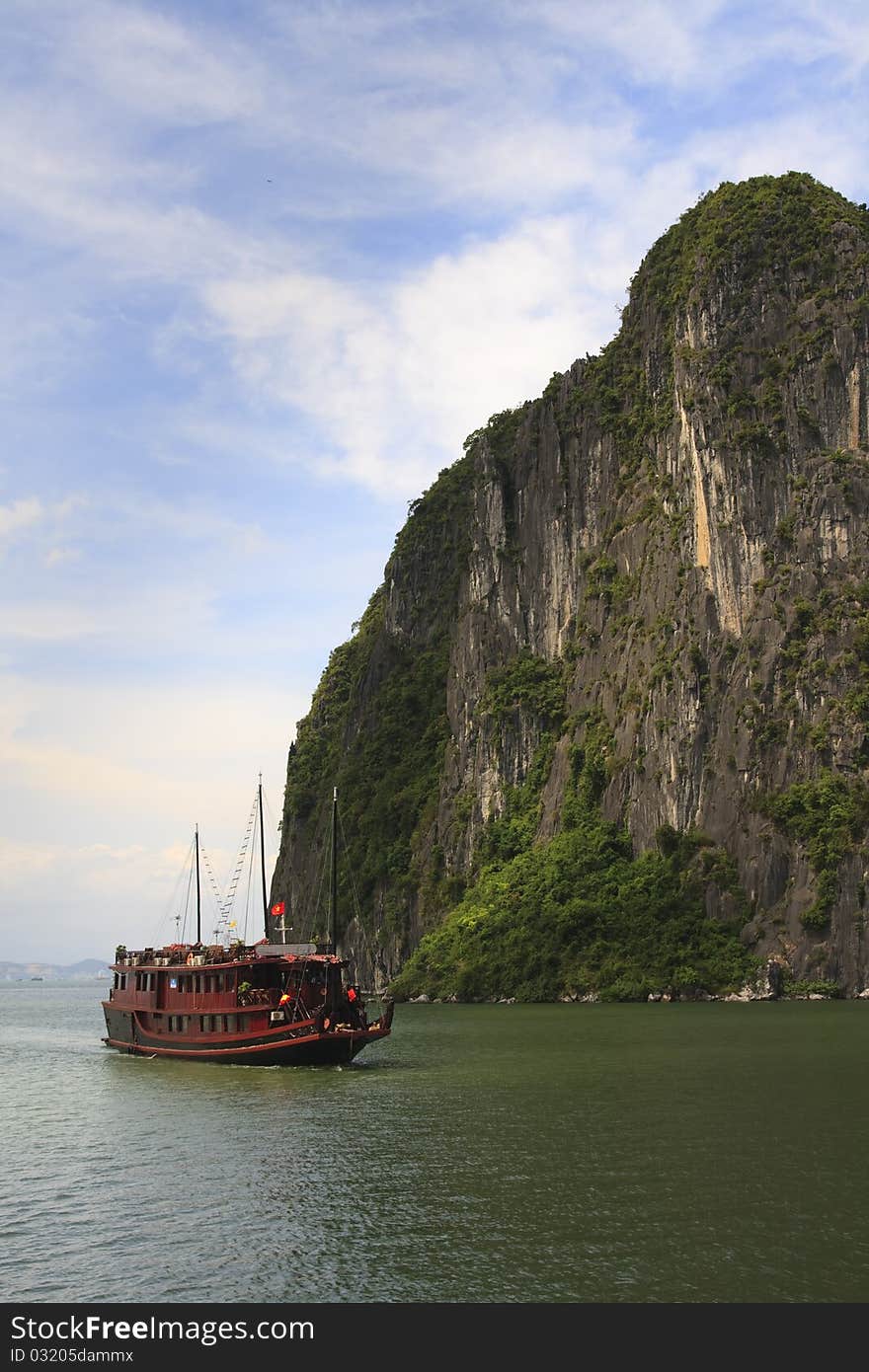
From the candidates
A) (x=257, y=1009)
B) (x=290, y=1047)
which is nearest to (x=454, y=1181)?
(x=290, y=1047)

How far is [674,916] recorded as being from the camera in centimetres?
10225

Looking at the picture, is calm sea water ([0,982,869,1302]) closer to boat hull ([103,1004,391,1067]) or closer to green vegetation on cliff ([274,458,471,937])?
boat hull ([103,1004,391,1067])

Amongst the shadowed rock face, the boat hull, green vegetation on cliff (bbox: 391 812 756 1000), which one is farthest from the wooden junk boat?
the shadowed rock face

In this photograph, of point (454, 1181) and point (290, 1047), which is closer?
point (454, 1181)

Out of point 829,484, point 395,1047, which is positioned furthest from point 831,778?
point 395,1047

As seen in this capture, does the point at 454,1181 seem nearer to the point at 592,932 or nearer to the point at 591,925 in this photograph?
the point at 592,932

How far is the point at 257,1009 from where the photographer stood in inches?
2255

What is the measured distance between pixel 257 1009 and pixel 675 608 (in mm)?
70870

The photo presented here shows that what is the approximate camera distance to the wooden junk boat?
56.3m

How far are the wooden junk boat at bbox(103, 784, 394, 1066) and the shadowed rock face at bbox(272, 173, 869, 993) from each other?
4876 centimetres

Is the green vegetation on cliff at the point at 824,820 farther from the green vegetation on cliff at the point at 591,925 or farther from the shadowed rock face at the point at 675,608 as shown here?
the green vegetation on cliff at the point at 591,925

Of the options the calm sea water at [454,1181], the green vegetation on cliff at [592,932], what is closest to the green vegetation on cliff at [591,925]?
the green vegetation on cliff at [592,932]

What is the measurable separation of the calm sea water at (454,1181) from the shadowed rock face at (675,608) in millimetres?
48449
